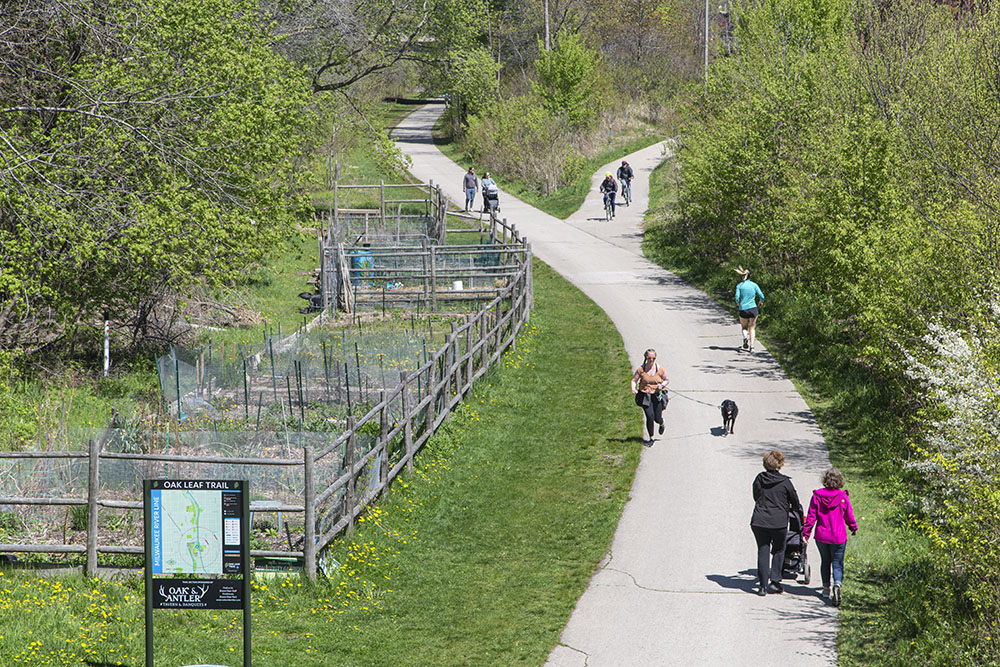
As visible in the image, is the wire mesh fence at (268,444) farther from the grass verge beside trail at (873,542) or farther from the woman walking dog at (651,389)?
the grass verge beside trail at (873,542)

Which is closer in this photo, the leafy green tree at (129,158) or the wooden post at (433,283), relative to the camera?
the leafy green tree at (129,158)

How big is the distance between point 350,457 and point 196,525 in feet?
11.1

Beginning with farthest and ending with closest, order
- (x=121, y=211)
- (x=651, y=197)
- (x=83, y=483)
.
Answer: (x=651, y=197)
(x=121, y=211)
(x=83, y=483)

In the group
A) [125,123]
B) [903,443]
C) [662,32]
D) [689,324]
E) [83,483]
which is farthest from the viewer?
[662,32]

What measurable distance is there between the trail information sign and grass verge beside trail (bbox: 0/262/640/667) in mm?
959

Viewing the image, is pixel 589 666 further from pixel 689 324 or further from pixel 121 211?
Answer: pixel 689 324

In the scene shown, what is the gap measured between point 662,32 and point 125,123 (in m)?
52.1

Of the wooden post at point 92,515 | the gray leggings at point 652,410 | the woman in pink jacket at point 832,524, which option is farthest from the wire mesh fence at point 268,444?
the woman in pink jacket at point 832,524

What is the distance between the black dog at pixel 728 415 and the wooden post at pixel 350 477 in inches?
245

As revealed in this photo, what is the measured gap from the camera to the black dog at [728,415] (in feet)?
52.9

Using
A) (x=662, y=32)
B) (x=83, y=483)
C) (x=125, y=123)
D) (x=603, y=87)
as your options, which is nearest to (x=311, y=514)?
(x=83, y=483)

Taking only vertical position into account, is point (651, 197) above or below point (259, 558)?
above

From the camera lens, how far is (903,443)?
15.1 metres

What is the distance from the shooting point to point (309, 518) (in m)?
11.3
